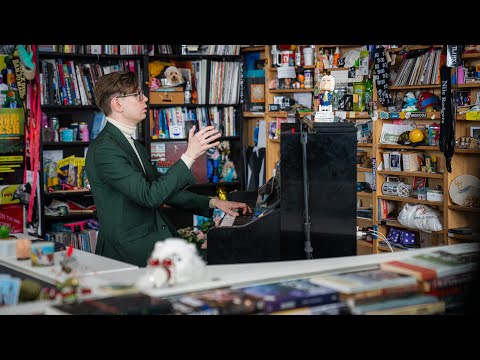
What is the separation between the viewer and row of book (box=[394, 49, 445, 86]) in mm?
5812

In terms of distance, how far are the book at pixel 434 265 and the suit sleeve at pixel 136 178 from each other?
1089mm

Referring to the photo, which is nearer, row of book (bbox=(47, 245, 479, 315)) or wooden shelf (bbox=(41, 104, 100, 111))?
row of book (bbox=(47, 245, 479, 315))

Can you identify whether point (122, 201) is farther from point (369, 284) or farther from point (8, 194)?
point (8, 194)

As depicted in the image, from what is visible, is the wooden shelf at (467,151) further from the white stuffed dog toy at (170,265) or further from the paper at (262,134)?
the white stuffed dog toy at (170,265)

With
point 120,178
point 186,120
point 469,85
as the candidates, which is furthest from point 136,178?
point 186,120

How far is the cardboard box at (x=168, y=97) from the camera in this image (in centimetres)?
676

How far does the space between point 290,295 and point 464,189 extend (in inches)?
143

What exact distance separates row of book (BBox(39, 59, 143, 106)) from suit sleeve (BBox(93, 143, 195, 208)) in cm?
281

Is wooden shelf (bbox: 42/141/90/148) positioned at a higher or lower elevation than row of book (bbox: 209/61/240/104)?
lower

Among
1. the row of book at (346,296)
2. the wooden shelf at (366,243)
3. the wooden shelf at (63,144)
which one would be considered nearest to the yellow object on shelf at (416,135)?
the wooden shelf at (366,243)

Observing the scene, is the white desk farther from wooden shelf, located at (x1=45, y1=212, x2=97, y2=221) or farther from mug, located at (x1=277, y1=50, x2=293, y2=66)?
mug, located at (x1=277, y1=50, x2=293, y2=66)

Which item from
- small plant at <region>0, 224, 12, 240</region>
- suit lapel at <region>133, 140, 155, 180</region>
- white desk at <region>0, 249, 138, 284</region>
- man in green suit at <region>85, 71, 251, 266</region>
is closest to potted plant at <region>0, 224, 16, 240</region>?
small plant at <region>0, 224, 12, 240</region>
